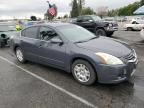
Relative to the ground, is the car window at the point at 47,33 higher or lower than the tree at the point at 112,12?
lower

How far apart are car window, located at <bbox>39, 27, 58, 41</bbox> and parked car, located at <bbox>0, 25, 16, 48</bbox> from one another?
555cm

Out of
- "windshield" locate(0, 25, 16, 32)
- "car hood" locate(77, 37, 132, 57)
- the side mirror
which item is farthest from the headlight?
"windshield" locate(0, 25, 16, 32)

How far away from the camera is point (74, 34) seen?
618 centimetres

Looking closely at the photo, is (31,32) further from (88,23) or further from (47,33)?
(88,23)

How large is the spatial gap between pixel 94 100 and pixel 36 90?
149 centimetres

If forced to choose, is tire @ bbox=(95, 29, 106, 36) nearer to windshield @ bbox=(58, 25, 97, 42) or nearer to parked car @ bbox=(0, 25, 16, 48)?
parked car @ bbox=(0, 25, 16, 48)

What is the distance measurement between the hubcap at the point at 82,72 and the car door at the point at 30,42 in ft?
5.94

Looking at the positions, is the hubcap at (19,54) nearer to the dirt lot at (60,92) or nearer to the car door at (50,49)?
the dirt lot at (60,92)

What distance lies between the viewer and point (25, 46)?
723cm

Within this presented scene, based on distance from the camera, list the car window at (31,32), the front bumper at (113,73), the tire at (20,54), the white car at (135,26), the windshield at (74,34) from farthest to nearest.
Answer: the white car at (135,26)
the tire at (20,54)
the car window at (31,32)
the windshield at (74,34)
the front bumper at (113,73)

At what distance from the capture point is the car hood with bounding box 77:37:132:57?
509cm

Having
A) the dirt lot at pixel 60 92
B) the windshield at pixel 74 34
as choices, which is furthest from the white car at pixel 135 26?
the windshield at pixel 74 34

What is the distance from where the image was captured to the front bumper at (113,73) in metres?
4.77

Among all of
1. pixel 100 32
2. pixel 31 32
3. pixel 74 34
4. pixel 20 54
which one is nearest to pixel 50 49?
pixel 74 34
